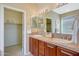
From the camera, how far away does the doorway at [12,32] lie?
64.6 inches

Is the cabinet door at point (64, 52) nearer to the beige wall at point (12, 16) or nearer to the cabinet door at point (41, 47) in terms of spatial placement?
the cabinet door at point (41, 47)

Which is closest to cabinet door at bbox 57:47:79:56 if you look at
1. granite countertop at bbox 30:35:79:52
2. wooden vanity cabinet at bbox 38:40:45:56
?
granite countertop at bbox 30:35:79:52

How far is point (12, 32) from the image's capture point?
1.67 metres

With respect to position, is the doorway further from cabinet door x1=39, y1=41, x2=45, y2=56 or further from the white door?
cabinet door x1=39, y1=41, x2=45, y2=56

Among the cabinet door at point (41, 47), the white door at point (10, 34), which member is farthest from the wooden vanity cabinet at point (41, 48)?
the white door at point (10, 34)

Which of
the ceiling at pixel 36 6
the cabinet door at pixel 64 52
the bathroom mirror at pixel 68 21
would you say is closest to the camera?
the cabinet door at pixel 64 52

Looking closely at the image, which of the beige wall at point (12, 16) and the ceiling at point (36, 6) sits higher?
the ceiling at point (36, 6)

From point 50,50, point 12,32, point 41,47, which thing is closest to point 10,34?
point 12,32

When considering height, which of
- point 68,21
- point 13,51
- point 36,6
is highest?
point 36,6

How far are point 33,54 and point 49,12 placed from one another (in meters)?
0.66

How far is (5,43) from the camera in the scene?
5.40 ft

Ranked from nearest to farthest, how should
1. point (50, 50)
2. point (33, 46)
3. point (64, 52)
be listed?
point (64, 52), point (50, 50), point (33, 46)

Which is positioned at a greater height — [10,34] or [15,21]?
[15,21]

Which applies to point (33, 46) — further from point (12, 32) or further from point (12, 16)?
point (12, 16)
